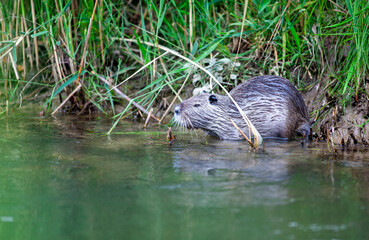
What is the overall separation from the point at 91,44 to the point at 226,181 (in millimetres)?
2790

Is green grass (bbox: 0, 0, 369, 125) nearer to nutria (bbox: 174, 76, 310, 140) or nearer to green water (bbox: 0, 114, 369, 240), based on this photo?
nutria (bbox: 174, 76, 310, 140)

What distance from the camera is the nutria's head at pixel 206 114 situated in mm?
4121

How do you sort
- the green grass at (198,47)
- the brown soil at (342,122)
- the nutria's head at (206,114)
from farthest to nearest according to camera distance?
the nutria's head at (206,114) < the green grass at (198,47) < the brown soil at (342,122)

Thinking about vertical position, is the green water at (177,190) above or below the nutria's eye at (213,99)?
below

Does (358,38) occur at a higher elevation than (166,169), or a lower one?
higher

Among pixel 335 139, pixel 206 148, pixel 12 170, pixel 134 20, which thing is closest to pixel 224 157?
pixel 206 148

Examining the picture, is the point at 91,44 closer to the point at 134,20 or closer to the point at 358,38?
the point at 134,20

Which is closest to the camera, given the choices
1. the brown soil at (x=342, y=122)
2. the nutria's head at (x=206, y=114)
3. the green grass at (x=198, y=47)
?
the brown soil at (x=342, y=122)

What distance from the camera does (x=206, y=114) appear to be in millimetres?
4160

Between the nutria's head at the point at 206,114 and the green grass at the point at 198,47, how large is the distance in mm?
255

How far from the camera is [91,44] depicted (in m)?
5.02

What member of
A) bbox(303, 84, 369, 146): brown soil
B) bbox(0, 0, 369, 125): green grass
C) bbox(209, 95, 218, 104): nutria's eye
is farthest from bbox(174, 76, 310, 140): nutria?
bbox(0, 0, 369, 125): green grass

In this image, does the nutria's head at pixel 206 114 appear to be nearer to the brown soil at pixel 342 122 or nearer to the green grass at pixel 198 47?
the green grass at pixel 198 47

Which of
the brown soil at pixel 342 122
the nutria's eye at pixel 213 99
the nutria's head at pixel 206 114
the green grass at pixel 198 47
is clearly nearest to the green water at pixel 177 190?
the brown soil at pixel 342 122
